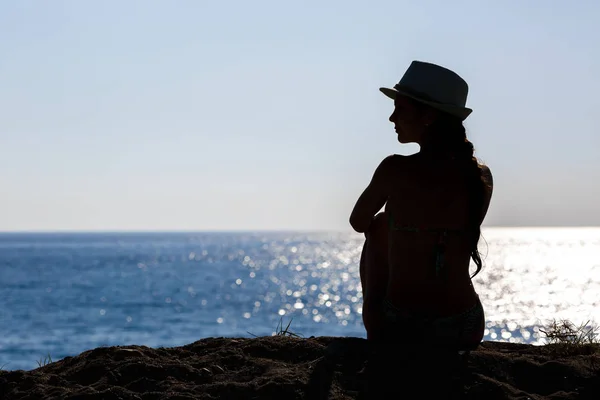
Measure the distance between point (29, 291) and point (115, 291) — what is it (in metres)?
5.71

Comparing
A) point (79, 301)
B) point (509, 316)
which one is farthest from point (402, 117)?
point (79, 301)

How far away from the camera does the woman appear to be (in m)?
4.91

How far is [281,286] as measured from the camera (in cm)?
6397

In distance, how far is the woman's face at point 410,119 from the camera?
196 inches

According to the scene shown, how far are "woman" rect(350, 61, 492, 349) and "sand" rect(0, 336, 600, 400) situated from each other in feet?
0.77

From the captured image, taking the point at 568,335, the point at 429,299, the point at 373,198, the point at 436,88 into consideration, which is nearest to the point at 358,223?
the point at 373,198

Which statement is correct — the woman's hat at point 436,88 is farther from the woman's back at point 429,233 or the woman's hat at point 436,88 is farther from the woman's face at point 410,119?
the woman's back at point 429,233

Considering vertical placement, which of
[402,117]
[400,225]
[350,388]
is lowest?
[350,388]

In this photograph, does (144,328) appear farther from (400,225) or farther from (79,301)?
(400,225)

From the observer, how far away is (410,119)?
501cm

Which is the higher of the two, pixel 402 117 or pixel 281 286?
pixel 402 117

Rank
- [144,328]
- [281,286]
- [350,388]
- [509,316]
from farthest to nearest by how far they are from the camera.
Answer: [281,286] → [509,316] → [144,328] → [350,388]

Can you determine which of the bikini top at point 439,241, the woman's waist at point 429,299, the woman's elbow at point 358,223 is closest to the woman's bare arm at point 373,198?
the woman's elbow at point 358,223

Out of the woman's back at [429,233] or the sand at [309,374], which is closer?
the sand at [309,374]
